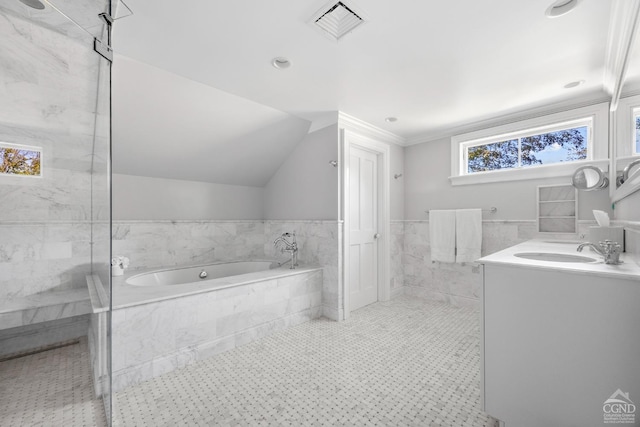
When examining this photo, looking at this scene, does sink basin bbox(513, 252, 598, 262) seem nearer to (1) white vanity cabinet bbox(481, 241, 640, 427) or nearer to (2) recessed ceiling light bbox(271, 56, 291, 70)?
(1) white vanity cabinet bbox(481, 241, 640, 427)

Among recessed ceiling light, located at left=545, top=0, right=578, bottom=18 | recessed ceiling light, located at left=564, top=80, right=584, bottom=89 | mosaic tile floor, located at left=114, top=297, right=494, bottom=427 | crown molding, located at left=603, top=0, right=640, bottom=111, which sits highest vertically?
recessed ceiling light, located at left=545, top=0, right=578, bottom=18

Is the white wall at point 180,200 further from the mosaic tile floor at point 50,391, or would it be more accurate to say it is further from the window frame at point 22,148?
the mosaic tile floor at point 50,391

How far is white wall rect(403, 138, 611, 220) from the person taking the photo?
9.03 feet

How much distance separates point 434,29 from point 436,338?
2.52 metres

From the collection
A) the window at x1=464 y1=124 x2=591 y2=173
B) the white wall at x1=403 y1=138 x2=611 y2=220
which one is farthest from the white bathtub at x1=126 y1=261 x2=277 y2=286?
the window at x1=464 y1=124 x2=591 y2=173

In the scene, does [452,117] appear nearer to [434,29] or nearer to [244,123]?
[434,29]

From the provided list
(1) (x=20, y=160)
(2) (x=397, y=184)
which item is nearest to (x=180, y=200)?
(1) (x=20, y=160)

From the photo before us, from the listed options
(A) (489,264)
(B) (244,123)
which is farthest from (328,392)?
(B) (244,123)

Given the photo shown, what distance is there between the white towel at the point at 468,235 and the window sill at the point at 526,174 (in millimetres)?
391

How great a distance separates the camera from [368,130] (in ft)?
11.4

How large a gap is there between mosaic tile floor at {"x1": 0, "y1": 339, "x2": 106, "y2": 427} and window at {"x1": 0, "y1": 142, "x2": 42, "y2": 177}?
4.61ft

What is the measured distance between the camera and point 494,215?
127 inches

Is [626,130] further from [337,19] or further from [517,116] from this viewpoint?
[337,19]

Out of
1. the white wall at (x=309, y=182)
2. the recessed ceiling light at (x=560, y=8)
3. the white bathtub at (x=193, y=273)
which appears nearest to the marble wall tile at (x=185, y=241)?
the white bathtub at (x=193, y=273)
